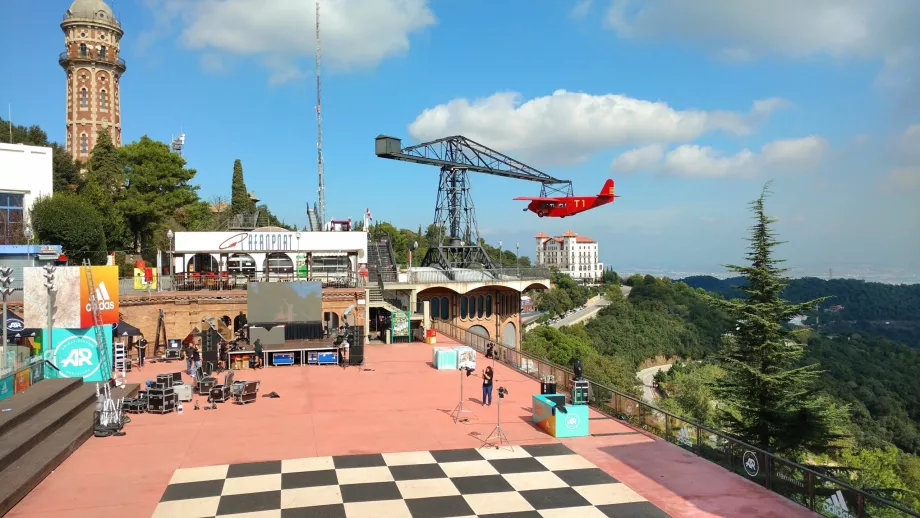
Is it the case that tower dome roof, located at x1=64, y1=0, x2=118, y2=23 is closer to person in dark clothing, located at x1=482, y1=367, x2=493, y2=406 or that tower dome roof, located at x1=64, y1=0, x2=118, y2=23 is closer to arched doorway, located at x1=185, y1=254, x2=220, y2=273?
arched doorway, located at x1=185, y1=254, x2=220, y2=273

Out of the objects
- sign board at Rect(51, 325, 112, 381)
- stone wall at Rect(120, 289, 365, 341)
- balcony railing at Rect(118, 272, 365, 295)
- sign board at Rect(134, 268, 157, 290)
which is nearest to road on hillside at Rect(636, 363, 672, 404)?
balcony railing at Rect(118, 272, 365, 295)

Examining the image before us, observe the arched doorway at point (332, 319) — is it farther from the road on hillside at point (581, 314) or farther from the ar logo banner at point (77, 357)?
the road on hillside at point (581, 314)

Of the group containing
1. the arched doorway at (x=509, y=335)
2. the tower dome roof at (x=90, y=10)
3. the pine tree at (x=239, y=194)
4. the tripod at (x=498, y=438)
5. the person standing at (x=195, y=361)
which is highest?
the tower dome roof at (x=90, y=10)

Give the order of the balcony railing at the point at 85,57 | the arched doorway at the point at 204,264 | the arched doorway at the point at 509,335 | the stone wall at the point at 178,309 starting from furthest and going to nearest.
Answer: the balcony railing at the point at 85,57, the arched doorway at the point at 509,335, the arched doorway at the point at 204,264, the stone wall at the point at 178,309

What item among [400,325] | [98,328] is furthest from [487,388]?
[400,325]

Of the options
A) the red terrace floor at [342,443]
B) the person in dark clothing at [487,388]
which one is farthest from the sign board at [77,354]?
the person in dark clothing at [487,388]

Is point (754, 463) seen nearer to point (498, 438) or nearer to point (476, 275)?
point (498, 438)

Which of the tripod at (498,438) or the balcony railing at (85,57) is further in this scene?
the balcony railing at (85,57)
